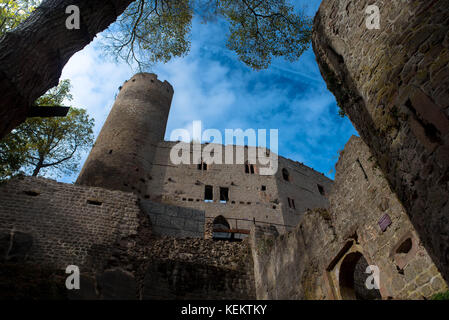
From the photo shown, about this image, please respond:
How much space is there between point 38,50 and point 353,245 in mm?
5645

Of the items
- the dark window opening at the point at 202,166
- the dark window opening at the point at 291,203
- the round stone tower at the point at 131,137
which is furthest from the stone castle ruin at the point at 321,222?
the dark window opening at the point at 202,166

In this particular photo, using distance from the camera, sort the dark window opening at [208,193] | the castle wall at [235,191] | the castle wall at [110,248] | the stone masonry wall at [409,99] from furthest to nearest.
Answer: the dark window opening at [208,193], the castle wall at [235,191], the castle wall at [110,248], the stone masonry wall at [409,99]

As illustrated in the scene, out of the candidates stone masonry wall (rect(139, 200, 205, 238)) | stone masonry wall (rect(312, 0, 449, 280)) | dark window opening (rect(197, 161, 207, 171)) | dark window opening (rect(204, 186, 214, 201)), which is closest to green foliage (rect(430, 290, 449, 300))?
stone masonry wall (rect(312, 0, 449, 280))

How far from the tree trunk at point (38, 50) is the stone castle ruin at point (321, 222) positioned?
3393 mm

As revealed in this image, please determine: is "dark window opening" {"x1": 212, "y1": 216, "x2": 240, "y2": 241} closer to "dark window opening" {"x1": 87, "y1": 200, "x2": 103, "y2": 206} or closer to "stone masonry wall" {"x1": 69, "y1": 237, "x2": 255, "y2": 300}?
"stone masonry wall" {"x1": 69, "y1": 237, "x2": 255, "y2": 300}

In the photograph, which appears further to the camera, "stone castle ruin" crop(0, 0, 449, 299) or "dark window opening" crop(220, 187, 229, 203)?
"dark window opening" crop(220, 187, 229, 203)

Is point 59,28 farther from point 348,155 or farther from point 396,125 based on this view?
point 348,155

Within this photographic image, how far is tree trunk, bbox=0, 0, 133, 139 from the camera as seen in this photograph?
2.83 m

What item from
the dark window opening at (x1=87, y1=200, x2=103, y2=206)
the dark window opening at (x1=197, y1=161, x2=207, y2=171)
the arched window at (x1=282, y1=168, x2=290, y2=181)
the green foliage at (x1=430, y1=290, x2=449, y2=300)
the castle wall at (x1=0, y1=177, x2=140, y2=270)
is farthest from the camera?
the arched window at (x1=282, y1=168, x2=290, y2=181)

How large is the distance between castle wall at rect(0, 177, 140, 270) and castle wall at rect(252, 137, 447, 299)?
545 centimetres

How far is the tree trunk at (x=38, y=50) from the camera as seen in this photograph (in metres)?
2.83

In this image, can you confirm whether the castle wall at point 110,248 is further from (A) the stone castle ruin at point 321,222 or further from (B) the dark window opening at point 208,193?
(B) the dark window opening at point 208,193
